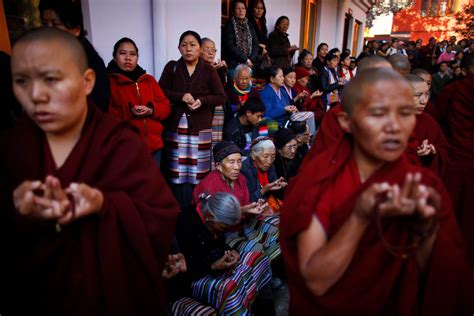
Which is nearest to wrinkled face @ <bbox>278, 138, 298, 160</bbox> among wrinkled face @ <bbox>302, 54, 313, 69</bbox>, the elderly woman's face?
the elderly woman's face

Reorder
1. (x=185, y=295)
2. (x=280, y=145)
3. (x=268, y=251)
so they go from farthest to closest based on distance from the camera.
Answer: (x=280, y=145) < (x=268, y=251) < (x=185, y=295)

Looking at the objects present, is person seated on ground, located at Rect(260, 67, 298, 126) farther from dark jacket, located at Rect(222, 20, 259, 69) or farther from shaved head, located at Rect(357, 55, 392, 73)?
shaved head, located at Rect(357, 55, 392, 73)

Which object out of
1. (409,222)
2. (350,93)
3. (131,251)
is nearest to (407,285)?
(409,222)

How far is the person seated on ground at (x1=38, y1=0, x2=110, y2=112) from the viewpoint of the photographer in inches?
93.0

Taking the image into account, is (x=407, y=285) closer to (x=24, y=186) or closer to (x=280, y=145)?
(x=24, y=186)

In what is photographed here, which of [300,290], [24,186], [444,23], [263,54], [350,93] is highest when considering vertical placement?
[444,23]

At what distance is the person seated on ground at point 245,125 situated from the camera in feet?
12.9

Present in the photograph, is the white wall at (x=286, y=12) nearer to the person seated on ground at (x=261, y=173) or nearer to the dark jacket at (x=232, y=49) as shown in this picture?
the dark jacket at (x=232, y=49)

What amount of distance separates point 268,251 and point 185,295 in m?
0.91

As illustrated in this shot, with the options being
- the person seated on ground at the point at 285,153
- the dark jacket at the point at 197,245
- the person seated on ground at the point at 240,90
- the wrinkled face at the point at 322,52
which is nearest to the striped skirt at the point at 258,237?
the dark jacket at the point at 197,245

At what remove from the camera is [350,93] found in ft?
4.07

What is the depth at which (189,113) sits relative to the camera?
355 centimetres

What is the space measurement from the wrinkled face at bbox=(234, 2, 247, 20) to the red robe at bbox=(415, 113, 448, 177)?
3.39 m

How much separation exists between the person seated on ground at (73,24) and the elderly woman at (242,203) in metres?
1.06
